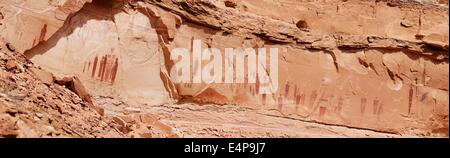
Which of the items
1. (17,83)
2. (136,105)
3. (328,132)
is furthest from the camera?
(328,132)

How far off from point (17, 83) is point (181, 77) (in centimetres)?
428

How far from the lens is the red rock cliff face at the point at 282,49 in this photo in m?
10.7

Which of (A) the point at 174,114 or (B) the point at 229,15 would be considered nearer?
(A) the point at 174,114

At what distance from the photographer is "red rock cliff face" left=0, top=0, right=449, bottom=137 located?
10.7 m

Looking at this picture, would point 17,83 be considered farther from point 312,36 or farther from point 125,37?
point 312,36

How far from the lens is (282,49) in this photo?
12812 mm

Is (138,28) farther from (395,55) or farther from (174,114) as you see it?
(395,55)

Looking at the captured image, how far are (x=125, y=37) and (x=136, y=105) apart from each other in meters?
1.38

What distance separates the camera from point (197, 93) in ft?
39.1

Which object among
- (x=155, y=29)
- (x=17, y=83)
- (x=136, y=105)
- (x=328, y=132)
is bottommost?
(x=328, y=132)

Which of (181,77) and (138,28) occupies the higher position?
(138,28)

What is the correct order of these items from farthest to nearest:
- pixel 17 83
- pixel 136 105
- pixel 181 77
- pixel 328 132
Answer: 1. pixel 328 132
2. pixel 181 77
3. pixel 136 105
4. pixel 17 83

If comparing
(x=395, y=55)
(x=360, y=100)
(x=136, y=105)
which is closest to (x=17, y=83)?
(x=136, y=105)

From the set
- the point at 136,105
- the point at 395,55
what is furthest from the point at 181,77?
the point at 395,55
